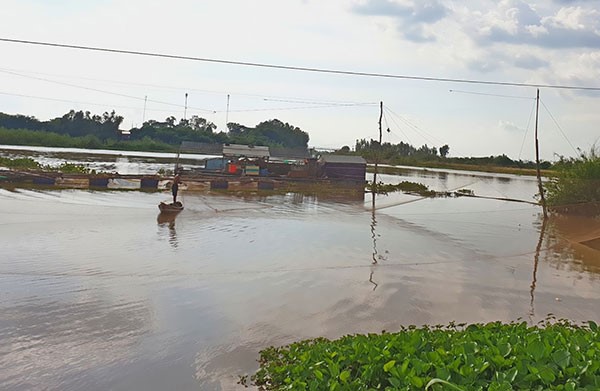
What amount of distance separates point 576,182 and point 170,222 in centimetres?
2184

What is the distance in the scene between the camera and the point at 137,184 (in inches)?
1280

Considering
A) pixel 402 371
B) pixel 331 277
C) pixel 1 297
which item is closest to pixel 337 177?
pixel 331 277

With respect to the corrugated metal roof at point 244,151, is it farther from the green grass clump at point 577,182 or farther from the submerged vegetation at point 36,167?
the green grass clump at point 577,182

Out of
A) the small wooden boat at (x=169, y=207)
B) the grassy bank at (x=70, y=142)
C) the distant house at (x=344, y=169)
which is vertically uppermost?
the grassy bank at (x=70, y=142)

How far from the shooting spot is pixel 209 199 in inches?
1098

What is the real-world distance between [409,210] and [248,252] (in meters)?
15.4

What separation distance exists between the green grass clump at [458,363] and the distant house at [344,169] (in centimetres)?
3835

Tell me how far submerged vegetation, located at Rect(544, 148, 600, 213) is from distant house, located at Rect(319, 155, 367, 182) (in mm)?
16784

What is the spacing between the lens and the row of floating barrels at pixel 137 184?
98.3 feet

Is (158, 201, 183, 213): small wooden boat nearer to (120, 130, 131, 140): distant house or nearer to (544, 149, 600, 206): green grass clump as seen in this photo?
(544, 149, 600, 206): green grass clump

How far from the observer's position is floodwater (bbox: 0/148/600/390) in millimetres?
7137

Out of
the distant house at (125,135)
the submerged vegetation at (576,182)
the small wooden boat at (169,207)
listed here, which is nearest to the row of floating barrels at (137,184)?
the small wooden boat at (169,207)

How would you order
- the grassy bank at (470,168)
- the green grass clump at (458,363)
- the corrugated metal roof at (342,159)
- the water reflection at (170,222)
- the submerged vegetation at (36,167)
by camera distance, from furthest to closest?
1. the grassy bank at (470,168)
2. the corrugated metal roof at (342,159)
3. the submerged vegetation at (36,167)
4. the water reflection at (170,222)
5. the green grass clump at (458,363)

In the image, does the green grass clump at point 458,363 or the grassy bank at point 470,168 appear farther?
the grassy bank at point 470,168
